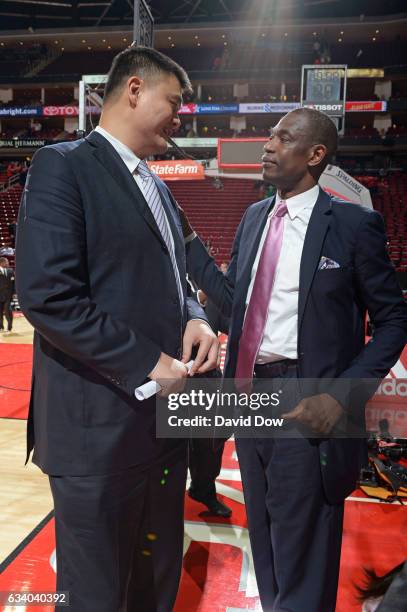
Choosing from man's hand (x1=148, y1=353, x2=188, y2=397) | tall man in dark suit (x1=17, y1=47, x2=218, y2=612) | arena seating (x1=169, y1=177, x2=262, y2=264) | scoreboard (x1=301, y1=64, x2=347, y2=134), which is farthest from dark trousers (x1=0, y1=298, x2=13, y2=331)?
man's hand (x1=148, y1=353, x2=188, y2=397)

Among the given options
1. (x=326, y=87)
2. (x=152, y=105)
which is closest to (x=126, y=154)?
(x=152, y=105)

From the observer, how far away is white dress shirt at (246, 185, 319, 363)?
57.7 inches

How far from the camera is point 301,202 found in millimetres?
1547

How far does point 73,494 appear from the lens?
106 centimetres

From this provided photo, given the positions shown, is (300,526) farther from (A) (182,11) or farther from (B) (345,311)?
(A) (182,11)

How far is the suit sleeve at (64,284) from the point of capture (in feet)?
3.10

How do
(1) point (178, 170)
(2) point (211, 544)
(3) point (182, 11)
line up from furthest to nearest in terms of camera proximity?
(3) point (182, 11) → (1) point (178, 170) → (2) point (211, 544)

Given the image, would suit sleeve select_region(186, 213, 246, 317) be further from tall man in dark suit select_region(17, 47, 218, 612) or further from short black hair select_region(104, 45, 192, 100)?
short black hair select_region(104, 45, 192, 100)

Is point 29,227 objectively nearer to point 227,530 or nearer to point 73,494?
point 73,494

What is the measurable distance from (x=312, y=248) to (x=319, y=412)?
479 millimetres

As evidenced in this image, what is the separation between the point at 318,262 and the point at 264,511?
2.66 ft

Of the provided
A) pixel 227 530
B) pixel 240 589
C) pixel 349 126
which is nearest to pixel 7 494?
pixel 227 530

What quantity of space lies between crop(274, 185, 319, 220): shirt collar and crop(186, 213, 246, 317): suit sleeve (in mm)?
252

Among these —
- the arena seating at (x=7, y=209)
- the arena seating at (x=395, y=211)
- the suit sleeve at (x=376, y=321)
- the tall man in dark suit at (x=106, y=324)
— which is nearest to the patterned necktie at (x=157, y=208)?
the tall man in dark suit at (x=106, y=324)
